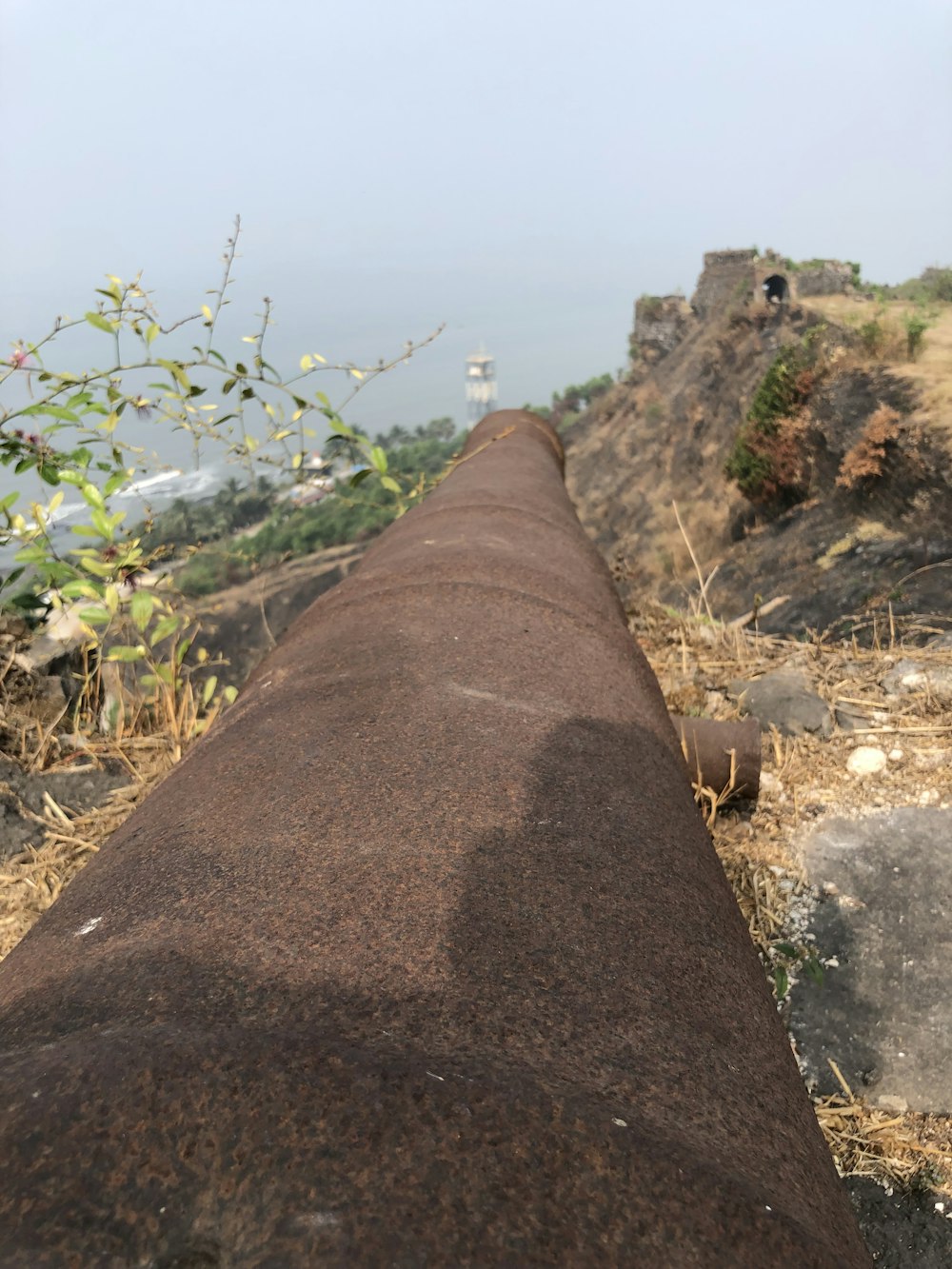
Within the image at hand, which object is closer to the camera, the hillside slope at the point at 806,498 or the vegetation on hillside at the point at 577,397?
the hillside slope at the point at 806,498

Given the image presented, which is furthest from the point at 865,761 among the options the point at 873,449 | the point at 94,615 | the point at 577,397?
the point at 577,397

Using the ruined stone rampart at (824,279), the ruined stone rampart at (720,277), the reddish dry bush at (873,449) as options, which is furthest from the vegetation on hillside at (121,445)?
the ruined stone rampart at (720,277)

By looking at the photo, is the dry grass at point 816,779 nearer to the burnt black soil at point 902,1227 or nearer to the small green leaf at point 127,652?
the burnt black soil at point 902,1227

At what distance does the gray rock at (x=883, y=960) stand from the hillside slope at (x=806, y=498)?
5.38ft

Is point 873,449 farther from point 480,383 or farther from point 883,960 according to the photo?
point 480,383

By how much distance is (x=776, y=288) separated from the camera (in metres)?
24.6

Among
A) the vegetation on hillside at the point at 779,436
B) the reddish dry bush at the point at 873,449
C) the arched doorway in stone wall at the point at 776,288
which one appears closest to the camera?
the reddish dry bush at the point at 873,449

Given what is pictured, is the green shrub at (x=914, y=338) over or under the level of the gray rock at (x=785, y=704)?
over

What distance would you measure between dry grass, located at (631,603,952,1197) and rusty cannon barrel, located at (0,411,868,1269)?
3.42 feet

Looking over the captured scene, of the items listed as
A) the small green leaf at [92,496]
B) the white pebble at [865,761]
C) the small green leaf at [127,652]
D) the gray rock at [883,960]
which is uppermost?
the small green leaf at [92,496]

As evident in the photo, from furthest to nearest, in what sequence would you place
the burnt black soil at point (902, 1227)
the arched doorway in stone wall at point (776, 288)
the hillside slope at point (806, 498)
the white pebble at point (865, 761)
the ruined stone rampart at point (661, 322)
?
the ruined stone rampart at point (661, 322) < the arched doorway in stone wall at point (776, 288) < the hillside slope at point (806, 498) < the white pebble at point (865, 761) < the burnt black soil at point (902, 1227)

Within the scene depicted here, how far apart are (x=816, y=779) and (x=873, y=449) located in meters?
6.93

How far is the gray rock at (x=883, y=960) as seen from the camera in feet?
6.06

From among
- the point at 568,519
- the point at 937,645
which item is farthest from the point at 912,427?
the point at 568,519
